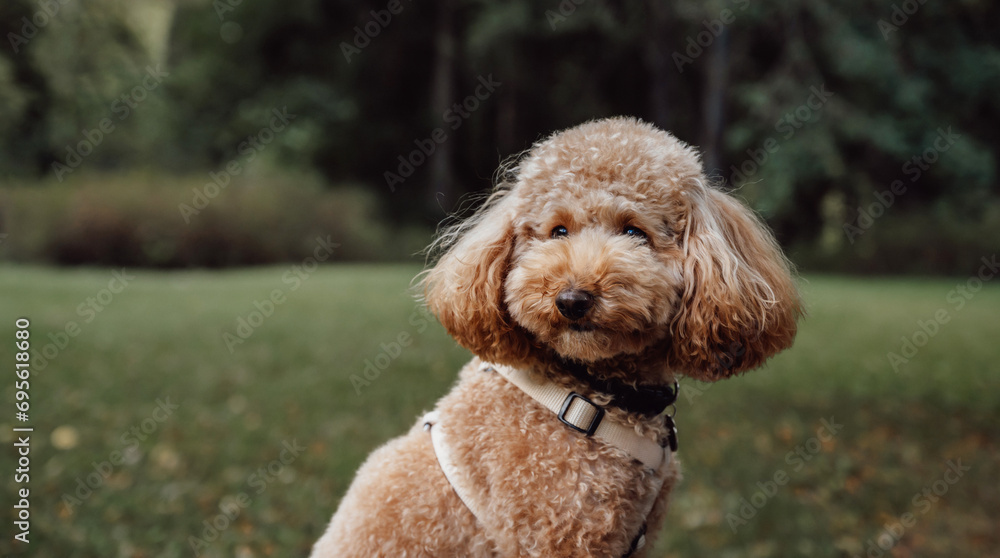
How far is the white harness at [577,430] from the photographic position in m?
2.02

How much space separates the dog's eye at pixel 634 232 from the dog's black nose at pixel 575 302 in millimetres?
260

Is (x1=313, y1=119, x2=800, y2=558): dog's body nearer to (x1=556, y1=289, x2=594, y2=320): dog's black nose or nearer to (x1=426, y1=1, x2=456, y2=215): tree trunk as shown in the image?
(x1=556, y1=289, x2=594, y2=320): dog's black nose

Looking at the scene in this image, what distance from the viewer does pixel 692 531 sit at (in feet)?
13.1

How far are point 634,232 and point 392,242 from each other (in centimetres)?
1678

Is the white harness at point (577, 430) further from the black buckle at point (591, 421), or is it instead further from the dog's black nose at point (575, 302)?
the dog's black nose at point (575, 302)

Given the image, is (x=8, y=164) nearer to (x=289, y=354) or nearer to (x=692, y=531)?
(x=289, y=354)

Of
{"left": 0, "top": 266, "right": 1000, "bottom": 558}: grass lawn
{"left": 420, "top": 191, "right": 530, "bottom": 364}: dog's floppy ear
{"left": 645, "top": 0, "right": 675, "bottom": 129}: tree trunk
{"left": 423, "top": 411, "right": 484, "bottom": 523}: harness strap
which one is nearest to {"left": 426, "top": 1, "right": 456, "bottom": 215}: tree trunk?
{"left": 645, "top": 0, "right": 675, "bottom": 129}: tree trunk

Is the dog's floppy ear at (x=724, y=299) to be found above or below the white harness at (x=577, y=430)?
above

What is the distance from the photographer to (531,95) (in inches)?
839

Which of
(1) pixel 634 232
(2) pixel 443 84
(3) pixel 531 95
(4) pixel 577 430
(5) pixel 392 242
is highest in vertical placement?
(1) pixel 634 232

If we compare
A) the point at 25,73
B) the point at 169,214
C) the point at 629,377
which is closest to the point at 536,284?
the point at 629,377

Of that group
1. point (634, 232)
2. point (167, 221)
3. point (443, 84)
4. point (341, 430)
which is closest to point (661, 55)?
point (341, 430)

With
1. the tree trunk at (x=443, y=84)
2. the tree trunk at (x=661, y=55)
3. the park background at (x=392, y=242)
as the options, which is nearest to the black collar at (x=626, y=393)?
the park background at (x=392, y=242)

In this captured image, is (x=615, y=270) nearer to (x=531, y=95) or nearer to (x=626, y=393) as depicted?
(x=626, y=393)
